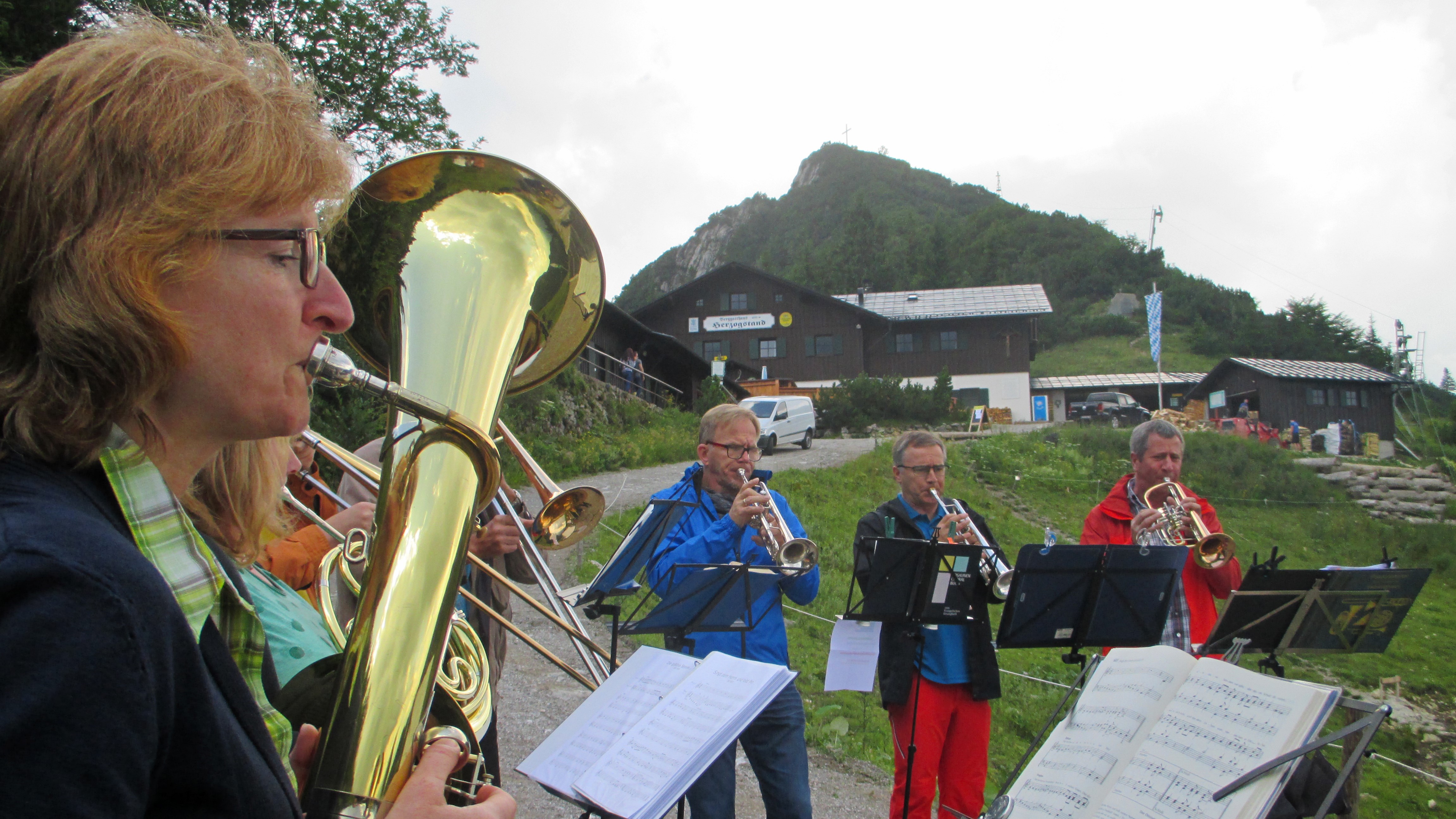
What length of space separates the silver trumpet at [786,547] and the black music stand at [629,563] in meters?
0.43

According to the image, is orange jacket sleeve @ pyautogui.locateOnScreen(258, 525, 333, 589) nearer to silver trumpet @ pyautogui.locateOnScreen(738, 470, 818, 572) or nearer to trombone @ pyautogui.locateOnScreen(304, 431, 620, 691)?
trombone @ pyautogui.locateOnScreen(304, 431, 620, 691)

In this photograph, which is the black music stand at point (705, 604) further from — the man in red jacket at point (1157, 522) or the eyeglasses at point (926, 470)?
the man in red jacket at point (1157, 522)

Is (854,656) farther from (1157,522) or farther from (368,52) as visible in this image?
(368,52)

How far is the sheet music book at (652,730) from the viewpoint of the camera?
1.85 m

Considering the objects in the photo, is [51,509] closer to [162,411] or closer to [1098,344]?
[162,411]

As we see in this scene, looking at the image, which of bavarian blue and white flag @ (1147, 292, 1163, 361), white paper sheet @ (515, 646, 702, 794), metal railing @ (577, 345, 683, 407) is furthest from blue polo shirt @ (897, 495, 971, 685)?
bavarian blue and white flag @ (1147, 292, 1163, 361)

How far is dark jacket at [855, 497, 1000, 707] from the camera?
12.4 feet

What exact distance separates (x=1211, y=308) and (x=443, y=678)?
81397 mm

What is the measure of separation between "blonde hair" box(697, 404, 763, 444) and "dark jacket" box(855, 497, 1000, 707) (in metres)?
0.77

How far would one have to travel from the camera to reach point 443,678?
1.35 m

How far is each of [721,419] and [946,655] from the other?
1493 mm

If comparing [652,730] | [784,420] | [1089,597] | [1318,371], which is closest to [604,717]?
[652,730]

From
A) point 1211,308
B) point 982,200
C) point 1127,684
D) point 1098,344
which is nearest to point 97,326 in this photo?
point 1127,684

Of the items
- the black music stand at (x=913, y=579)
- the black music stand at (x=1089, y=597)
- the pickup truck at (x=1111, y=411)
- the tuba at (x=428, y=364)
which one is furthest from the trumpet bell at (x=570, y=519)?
the pickup truck at (x=1111, y=411)
